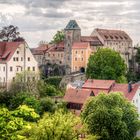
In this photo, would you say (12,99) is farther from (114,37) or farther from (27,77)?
(114,37)

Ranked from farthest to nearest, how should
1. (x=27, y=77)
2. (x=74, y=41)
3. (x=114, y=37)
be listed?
(x=114, y=37)
(x=74, y=41)
(x=27, y=77)

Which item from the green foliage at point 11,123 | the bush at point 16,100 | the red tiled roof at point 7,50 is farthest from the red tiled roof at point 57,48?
the green foliage at point 11,123

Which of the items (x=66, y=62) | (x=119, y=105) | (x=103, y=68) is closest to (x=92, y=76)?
Result: (x=103, y=68)

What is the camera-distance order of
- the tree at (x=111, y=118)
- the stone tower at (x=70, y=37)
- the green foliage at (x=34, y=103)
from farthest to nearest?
the stone tower at (x=70, y=37)
the green foliage at (x=34, y=103)
the tree at (x=111, y=118)

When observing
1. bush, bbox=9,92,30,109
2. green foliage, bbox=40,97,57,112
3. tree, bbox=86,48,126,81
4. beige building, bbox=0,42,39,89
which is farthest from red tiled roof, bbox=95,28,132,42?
A: bush, bbox=9,92,30,109

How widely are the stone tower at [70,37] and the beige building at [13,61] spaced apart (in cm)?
2742

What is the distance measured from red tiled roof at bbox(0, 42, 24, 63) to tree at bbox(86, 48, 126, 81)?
1937 cm

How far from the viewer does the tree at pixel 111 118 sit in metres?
41.8

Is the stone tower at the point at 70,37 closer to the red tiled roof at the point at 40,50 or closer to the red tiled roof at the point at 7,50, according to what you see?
the red tiled roof at the point at 40,50

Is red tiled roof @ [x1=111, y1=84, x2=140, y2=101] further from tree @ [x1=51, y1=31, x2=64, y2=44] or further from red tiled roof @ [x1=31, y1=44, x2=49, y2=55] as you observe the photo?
tree @ [x1=51, y1=31, x2=64, y2=44]

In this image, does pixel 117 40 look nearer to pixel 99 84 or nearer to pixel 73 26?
pixel 73 26

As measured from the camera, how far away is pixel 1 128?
18344mm

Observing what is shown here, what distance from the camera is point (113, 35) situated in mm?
103875

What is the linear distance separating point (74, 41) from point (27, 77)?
103 feet
